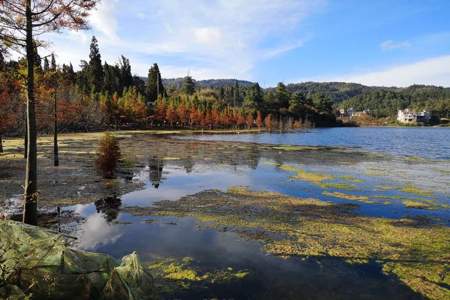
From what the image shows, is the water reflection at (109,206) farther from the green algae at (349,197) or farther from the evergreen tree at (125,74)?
the evergreen tree at (125,74)

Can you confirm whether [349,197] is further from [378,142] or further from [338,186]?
[378,142]

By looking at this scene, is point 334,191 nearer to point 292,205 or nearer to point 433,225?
point 292,205

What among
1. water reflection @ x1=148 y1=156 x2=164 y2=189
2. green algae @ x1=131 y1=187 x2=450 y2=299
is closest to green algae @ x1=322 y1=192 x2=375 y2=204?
green algae @ x1=131 y1=187 x2=450 y2=299

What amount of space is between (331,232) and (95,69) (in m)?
144

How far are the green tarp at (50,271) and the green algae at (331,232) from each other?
8434 millimetres

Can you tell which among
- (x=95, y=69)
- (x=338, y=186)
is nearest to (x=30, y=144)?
(x=338, y=186)

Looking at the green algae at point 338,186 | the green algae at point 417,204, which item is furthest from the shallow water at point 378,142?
the green algae at point 417,204

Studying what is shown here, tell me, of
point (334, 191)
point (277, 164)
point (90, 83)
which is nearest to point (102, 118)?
point (90, 83)

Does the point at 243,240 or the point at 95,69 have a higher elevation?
the point at 95,69

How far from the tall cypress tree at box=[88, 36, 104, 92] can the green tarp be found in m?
139

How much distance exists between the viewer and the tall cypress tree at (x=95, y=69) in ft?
463

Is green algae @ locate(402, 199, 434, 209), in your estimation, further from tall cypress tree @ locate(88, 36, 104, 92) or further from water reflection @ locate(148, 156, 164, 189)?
tall cypress tree @ locate(88, 36, 104, 92)

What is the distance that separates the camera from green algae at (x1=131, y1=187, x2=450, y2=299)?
46.3 ft

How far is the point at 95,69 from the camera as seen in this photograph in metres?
144
